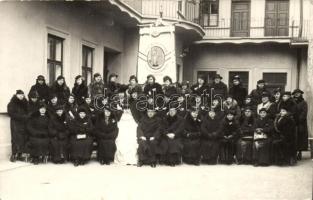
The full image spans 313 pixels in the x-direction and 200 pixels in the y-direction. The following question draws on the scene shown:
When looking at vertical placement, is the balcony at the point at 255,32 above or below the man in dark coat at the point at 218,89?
above

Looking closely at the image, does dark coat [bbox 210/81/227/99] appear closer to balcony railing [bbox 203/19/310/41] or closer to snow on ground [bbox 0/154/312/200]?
snow on ground [bbox 0/154/312/200]

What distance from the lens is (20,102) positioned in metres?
10.4

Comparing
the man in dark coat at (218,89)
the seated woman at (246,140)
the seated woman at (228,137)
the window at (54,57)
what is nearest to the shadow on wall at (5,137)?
the window at (54,57)

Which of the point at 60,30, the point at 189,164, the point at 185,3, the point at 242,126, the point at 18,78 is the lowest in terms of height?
the point at 189,164

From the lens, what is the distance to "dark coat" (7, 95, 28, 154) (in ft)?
33.3

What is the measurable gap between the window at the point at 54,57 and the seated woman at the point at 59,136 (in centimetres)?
218

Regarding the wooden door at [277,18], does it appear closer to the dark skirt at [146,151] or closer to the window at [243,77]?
the window at [243,77]

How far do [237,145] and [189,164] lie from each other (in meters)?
1.18

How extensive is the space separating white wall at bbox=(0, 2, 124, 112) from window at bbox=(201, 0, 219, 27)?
7508 mm

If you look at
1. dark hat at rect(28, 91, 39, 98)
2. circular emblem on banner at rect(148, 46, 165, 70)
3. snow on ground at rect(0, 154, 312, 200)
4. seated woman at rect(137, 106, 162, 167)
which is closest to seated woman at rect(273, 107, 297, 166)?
snow on ground at rect(0, 154, 312, 200)

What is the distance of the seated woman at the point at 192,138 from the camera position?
10.7 metres

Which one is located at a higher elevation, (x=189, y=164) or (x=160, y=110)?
(x=160, y=110)

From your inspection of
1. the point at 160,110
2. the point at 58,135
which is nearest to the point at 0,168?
the point at 58,135

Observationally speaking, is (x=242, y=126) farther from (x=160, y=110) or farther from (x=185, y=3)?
(x=185, y=3)
